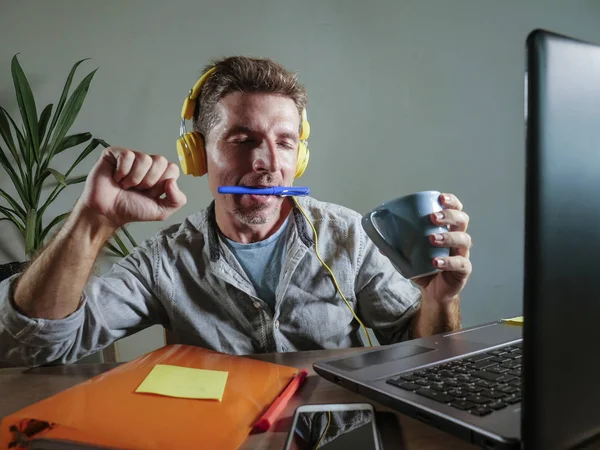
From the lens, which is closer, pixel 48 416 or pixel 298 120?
pixel 48 416

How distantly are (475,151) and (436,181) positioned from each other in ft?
0.65

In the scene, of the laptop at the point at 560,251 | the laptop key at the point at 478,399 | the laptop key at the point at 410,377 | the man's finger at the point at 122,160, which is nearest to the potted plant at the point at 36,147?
the man's finger at the point at 122,160

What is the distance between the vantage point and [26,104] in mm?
1523

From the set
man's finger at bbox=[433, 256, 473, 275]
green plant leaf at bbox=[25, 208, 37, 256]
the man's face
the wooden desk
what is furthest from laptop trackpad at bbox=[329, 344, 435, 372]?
green plant leaf at bbox=[25, 208, 37, 256]

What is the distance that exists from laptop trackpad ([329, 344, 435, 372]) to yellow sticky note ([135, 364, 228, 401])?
168 millimetres

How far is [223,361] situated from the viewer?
72 centimetres

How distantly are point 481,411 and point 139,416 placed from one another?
1.18 ft

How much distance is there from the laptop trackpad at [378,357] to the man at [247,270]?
0.69ft

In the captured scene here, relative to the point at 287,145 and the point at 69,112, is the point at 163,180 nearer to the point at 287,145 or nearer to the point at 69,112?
the point at 287,145

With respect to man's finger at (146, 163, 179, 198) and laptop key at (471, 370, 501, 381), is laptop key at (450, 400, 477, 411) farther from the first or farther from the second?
man's finger at (146, 163, 179, 198)

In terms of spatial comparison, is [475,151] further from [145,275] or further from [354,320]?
[145,275]

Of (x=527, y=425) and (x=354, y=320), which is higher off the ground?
(x=527, y=425)

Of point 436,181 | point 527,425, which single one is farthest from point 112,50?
point 527,425

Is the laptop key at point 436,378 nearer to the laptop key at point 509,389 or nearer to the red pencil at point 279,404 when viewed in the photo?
the laptop key at point 509,389
